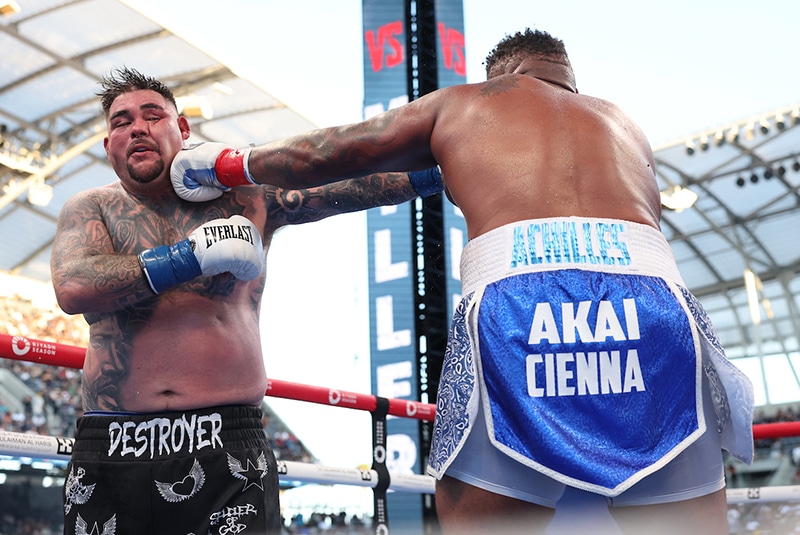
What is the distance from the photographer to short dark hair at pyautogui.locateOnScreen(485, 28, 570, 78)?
1.65 metres

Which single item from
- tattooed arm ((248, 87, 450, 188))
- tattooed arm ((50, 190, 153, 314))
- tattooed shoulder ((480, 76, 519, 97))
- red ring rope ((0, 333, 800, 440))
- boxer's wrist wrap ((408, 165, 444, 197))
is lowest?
red ring rope ((0, 333, 800, 440))

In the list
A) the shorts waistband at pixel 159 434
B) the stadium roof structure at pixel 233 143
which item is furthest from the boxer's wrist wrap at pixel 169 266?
the stadium roof structure at pixel 233 143

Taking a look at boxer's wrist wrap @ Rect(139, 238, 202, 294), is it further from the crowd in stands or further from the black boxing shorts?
the crowd in stands

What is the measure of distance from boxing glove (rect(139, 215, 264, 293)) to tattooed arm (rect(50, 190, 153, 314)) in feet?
0.11

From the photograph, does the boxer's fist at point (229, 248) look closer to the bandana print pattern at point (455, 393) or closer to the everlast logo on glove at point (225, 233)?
the everlast logo on glove at point (225, 233)

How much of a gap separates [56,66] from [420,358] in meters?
6.95

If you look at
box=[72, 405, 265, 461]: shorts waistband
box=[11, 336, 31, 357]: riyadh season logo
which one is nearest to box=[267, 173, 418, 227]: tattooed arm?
box=[72, 405, 265, 461]: shorts waistband

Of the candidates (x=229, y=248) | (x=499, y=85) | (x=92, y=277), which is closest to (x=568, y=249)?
(x=499, y=85)

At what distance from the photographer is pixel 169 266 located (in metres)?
1.85

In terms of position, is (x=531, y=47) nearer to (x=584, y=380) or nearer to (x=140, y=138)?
(x=584, y=380)

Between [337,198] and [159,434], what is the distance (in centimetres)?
77

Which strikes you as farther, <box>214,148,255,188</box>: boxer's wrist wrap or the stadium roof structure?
the stadium roof structure

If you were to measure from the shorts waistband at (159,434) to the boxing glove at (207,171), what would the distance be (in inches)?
20.6

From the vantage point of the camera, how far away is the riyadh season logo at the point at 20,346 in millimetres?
2072
